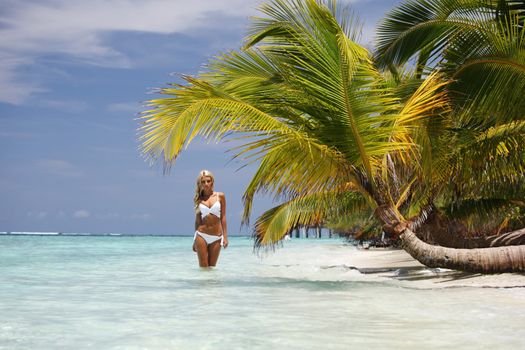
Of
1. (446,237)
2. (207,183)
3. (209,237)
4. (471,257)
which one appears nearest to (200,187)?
(207,183)

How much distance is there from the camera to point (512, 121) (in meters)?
9.50

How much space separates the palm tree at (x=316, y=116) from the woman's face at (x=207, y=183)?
80 centimetres

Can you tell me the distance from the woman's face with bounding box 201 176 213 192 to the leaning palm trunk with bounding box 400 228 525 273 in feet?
9.48

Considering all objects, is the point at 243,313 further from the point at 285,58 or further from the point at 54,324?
the point at 285,58

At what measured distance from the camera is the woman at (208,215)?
10.0 metres

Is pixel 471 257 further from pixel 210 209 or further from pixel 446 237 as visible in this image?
pixel 210 209

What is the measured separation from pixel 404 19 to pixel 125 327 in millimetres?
8327

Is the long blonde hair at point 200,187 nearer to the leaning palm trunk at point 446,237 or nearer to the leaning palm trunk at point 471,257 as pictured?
the leaning palm trunk at point 471,257

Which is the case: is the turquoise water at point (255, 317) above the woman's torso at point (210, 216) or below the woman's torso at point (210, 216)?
below

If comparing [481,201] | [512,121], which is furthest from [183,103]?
[481,201]

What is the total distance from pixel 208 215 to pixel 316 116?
2.37 m

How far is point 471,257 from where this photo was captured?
9086mm

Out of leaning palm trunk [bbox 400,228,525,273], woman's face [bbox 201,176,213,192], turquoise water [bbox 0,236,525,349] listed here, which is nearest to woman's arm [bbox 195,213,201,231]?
woman's face [bbox 201,176,213,192]

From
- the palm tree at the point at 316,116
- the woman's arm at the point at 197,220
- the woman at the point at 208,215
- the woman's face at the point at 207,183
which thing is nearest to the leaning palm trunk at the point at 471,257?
the palm tree at the point at 316,116
